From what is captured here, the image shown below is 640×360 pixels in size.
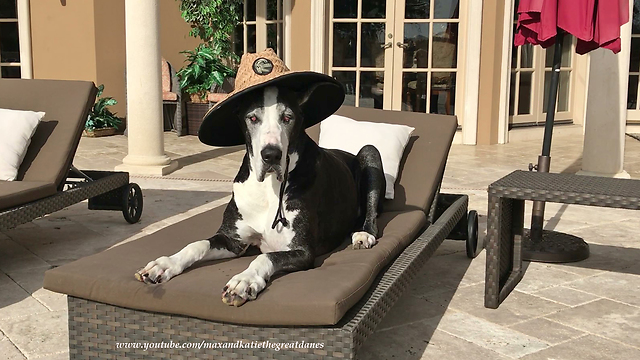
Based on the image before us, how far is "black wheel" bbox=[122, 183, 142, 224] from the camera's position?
4.80 metres

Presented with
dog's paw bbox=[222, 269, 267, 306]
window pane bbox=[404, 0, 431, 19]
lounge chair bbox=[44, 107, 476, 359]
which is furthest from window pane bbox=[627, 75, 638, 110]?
dog's paw bbox=[222, 269, 267, 306]

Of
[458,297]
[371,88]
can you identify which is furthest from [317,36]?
[458,297]

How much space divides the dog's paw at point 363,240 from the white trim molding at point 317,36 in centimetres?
646

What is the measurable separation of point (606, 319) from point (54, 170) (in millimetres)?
3092

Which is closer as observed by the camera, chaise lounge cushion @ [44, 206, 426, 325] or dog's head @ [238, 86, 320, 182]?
chaise lounge cushion @ [44, 206, 426, 325]

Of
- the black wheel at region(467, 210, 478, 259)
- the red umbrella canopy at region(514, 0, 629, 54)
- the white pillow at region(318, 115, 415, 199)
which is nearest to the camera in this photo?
the white pillow at region(318, 115, 415, 199)

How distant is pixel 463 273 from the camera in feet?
12.6

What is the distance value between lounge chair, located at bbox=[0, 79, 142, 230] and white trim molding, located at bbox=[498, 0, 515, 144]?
564 centimetres

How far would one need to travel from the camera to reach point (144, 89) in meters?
6.84

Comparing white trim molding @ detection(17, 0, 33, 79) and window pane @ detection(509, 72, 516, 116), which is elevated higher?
white trim molding @ detection(17, 0, 33, 79)

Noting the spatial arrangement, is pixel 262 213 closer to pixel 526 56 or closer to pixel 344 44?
pixel 344 44

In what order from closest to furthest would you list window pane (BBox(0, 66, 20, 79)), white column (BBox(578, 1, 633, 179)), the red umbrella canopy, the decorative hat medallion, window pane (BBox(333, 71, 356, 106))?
1. the red umbrella canopy
2. the decorative hat medallion
3. white column (BBox(578, 1, 633, 179))
4. window pane (BBox(333, 71, 356, 106))
5. window pane (BBox(0, 66, 20, 79))

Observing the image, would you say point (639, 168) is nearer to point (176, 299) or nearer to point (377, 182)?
point (377, 182)

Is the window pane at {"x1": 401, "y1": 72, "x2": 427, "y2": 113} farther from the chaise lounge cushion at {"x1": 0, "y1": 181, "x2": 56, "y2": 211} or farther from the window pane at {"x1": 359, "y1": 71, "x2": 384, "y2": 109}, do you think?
the chaise lounge cushion at {"x1": 0, "y1": 181, "x2": 56, "y2": 211}
